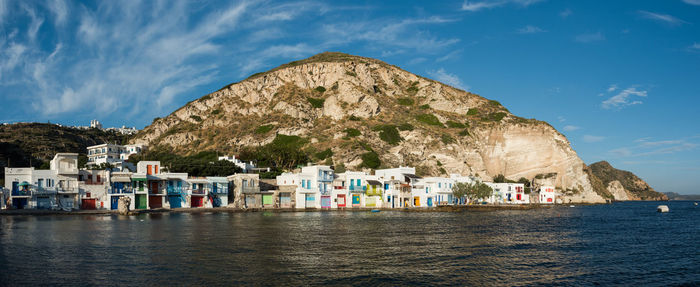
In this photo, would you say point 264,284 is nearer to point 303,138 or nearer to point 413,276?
point 413,276

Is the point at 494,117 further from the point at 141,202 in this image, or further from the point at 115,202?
the point at 115,202

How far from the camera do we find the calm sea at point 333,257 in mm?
20953

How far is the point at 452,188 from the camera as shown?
301ft

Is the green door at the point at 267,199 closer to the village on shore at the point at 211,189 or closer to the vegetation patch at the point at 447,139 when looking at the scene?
the village on shore at the point at 211,189

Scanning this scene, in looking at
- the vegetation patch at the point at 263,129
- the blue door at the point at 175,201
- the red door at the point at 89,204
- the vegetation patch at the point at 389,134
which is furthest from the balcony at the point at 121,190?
the vegetation patch at the point at 389,134

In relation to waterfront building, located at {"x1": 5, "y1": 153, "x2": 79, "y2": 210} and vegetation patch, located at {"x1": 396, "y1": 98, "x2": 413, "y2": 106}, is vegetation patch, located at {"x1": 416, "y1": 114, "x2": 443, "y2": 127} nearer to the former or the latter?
vegetation patch, located at {"x1": 396, "y1": 98, "x2": 413, "y2": 106}

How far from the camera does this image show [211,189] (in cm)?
7181

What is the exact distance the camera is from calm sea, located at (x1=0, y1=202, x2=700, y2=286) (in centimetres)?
2095

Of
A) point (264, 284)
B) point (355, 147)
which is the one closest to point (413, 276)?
point (264, 284)

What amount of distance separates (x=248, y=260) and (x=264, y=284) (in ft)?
18.4

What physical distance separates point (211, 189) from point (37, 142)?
279 feet

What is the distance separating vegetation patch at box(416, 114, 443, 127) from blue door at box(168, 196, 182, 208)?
283 feet

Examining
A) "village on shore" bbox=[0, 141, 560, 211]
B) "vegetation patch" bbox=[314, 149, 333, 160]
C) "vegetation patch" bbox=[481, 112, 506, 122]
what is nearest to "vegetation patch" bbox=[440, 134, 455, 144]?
"vegetation patch" bbox=[481, 112, 506, 122]

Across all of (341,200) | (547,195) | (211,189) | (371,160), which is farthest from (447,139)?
(211,189)
